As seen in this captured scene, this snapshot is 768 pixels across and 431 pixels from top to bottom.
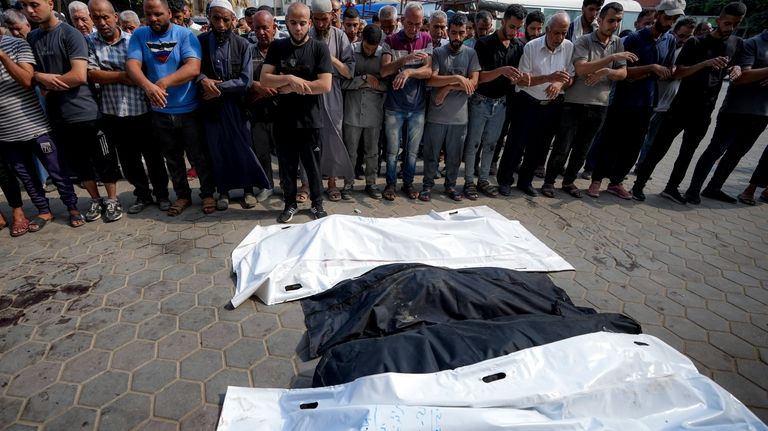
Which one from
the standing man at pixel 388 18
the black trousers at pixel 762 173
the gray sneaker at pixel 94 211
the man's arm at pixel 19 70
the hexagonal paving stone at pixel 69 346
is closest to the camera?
the hexagonal paving stone at pixel 69 346

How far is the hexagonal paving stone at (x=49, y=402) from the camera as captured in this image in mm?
2062

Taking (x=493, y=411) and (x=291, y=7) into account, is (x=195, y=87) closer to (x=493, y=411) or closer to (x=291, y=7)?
(x=291, y=7)

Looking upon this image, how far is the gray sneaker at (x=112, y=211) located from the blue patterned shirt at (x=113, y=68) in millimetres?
943

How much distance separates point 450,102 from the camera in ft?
15.0

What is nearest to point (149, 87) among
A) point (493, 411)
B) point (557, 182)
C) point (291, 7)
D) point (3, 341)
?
point (291, 7)

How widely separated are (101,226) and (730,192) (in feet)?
28.0

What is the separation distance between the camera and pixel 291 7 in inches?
139

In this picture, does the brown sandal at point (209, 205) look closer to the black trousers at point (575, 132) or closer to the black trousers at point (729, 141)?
the black trousers at point (575, 132)

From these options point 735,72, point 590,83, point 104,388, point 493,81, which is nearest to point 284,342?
point 104,388

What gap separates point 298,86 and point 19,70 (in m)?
2.38

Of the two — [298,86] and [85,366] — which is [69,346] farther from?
[298,86]

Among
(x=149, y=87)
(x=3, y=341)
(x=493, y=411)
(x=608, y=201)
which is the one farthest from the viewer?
(x=608, y=201)

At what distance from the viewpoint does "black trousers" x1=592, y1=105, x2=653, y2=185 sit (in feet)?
16.2

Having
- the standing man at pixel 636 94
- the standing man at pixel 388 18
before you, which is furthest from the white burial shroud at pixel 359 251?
the standing man at pixel 388 18
